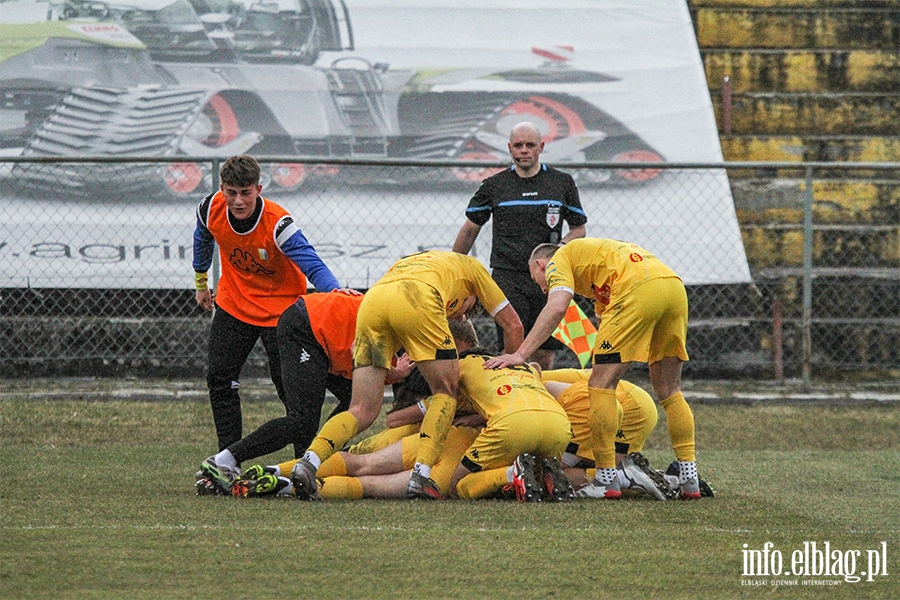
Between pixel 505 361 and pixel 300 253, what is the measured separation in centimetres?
120

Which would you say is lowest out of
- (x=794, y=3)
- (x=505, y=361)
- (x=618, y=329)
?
(x=505, y=361)

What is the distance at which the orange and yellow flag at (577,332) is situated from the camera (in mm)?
7969

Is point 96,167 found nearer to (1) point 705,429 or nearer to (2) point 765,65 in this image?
(1) point 705,429

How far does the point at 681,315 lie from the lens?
6219 millimetres

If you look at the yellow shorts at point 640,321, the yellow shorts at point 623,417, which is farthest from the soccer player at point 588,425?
the yellow shorts at point 640,321

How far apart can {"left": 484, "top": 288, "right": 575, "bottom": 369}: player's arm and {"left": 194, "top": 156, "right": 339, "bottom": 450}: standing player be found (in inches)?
37.6

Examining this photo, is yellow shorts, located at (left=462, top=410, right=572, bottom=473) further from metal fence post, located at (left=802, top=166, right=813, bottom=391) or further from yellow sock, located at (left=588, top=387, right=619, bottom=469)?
metal fence post, located at (left=802, top=166, right=813, bottom=391)

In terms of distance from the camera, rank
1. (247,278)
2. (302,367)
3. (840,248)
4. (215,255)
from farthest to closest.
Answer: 1. (840,248)
2. (215,255)
3. (247,278)
4. (302,367)

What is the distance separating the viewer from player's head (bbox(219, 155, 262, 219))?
618cm

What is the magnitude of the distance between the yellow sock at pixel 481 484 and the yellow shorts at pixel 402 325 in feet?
1.91

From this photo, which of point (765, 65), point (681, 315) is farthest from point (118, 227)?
point (765, 65)

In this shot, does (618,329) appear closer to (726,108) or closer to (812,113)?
(726,108)

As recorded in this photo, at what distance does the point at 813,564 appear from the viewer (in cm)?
443

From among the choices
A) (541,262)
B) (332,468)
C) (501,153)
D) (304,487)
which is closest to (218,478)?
(304,487)
